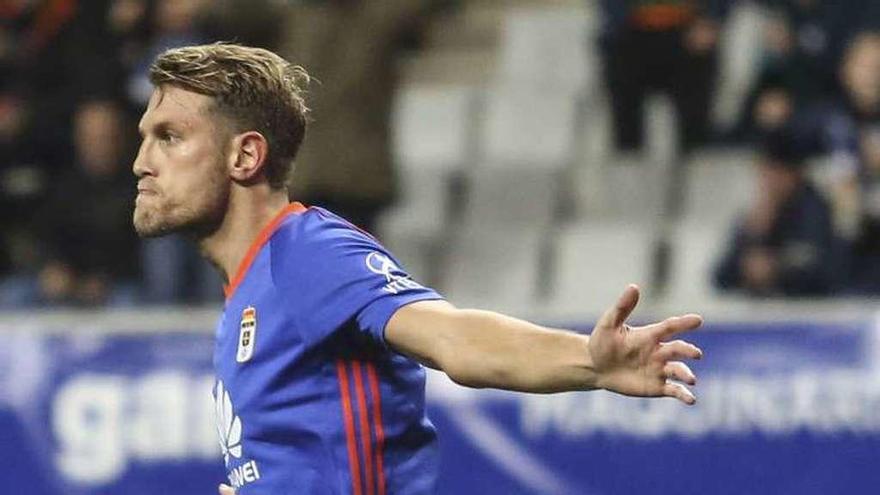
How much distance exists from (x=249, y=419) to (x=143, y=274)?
5.59m

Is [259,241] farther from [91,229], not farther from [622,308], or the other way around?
[91,229]

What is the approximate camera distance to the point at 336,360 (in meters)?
3.96

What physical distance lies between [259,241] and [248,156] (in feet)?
0.58

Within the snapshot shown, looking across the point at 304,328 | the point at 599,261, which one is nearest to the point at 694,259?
the point at 599,261

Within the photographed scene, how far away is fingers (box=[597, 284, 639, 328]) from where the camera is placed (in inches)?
136

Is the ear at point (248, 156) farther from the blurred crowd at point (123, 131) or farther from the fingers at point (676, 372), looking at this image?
the blurred crowd at point (123, 131)

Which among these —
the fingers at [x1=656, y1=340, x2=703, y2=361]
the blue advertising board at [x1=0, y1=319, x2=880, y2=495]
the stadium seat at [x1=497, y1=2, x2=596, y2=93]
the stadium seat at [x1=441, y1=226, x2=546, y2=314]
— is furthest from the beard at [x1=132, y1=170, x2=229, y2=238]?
the stadium seat at [x1=497, y1=2, x2=596, y2=93]

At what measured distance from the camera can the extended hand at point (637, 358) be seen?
351 centimetres

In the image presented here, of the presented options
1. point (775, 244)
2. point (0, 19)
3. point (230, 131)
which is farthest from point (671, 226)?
point (230, 131)

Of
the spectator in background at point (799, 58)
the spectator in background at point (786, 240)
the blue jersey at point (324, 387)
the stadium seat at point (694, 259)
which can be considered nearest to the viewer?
the blue jersey at point (324, 387)

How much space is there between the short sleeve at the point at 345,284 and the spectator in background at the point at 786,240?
16.1 feet

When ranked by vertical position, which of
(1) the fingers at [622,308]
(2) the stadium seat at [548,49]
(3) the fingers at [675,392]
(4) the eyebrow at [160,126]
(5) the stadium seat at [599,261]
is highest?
(2) the stadium seat at [548,49]

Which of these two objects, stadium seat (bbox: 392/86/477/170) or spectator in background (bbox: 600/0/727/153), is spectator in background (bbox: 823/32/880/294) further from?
stadium seat (bbox: 392/86/477/170)

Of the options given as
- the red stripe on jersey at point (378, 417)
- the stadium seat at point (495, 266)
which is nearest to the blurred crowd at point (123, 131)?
the stadium seat at point (495, 266)
